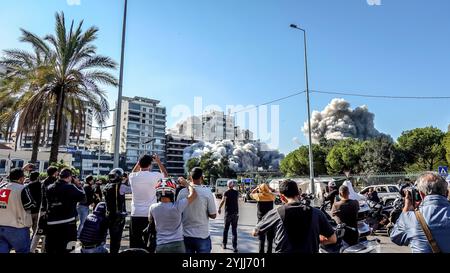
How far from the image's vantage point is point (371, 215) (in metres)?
10.3

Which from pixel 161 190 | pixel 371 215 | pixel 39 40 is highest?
pixel 39 40

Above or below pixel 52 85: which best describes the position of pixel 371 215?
below

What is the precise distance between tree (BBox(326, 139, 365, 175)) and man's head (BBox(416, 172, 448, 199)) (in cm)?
5289

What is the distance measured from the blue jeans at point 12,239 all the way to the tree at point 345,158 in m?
53.0

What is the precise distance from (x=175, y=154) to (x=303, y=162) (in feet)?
203

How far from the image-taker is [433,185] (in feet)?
9.59

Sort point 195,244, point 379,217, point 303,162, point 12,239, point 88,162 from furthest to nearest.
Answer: point 88,162 → point 303,162 → point 379,217 → point 12,239 → point 195,244

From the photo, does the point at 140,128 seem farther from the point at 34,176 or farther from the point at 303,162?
the point at 34,176

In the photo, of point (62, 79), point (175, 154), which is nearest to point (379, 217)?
point (62, 79)

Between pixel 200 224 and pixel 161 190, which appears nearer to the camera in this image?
pixel 161 190

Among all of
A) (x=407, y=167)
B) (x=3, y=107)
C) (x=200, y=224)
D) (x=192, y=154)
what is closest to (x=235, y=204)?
(x=200, y=224)

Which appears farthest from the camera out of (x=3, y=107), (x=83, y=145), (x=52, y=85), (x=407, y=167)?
(x=83, y=145)
